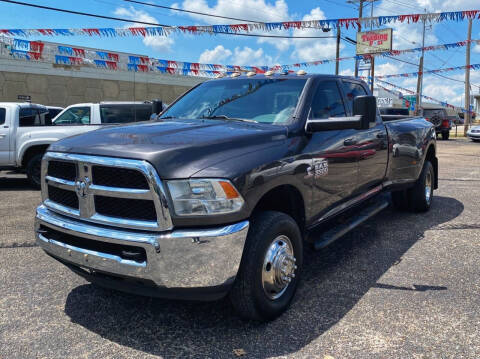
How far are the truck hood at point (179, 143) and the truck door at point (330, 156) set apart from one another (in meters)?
0.45

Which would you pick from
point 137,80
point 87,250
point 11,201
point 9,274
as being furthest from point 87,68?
point 87,250

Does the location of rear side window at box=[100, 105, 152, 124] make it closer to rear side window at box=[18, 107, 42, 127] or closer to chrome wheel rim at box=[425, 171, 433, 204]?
rear side window at box=[18, 107, 42, 127]

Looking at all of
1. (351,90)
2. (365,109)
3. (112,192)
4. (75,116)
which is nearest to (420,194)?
(351,90)

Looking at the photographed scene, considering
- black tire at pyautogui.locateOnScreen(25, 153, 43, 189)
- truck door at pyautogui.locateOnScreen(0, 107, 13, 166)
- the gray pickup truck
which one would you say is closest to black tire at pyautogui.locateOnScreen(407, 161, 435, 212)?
the gray pickup truck

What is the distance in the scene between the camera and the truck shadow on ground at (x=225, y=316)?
2.79m

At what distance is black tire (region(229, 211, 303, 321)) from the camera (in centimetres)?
276

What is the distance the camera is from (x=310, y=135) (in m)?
3.56

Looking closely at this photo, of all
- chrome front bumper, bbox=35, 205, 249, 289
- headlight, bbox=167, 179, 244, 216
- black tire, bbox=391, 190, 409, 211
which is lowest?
black tire, bbox=391, 190, 409, 211

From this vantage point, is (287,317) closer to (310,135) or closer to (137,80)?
(310,135)

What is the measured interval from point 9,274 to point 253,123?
2630 millimetres

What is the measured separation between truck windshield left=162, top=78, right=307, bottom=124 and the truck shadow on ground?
4.92ft

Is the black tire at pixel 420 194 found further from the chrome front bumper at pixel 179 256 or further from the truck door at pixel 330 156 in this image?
the chrome front bumper at pixel 179 256

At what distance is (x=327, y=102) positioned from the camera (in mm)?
4113

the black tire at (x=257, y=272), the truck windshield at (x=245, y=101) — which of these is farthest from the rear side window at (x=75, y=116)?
the black tire at (x=257, y=272)
